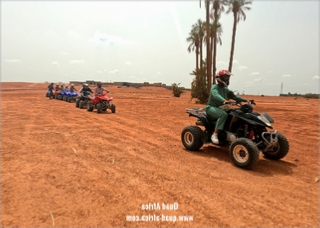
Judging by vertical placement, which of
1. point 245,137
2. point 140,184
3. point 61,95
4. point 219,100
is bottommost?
point 140,184

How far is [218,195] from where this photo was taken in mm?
3633

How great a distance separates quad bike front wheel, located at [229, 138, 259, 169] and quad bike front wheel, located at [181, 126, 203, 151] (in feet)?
3.72

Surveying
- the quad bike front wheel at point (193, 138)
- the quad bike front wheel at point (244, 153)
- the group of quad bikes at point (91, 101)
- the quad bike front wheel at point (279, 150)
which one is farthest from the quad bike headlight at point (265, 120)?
the group of quad bikes at point (91, 101)

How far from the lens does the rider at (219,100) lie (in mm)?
5602

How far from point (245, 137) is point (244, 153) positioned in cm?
59

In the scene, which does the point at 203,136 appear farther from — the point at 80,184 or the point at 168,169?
the point at 80,184

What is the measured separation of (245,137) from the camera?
5.42m

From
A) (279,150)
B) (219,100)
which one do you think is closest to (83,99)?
(219,100)

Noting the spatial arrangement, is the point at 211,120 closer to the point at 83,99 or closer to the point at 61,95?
the point at 83,99

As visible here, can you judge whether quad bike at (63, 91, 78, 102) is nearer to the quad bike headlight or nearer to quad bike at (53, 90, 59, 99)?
quad bike at (53, 90, 59, 99)

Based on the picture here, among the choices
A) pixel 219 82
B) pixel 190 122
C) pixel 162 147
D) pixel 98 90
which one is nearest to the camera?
pixel 219 82

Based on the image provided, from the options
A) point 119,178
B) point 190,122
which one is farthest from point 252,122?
point 190,122

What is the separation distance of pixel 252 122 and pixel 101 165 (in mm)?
3226

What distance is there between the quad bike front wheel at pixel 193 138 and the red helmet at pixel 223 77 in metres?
1.31
